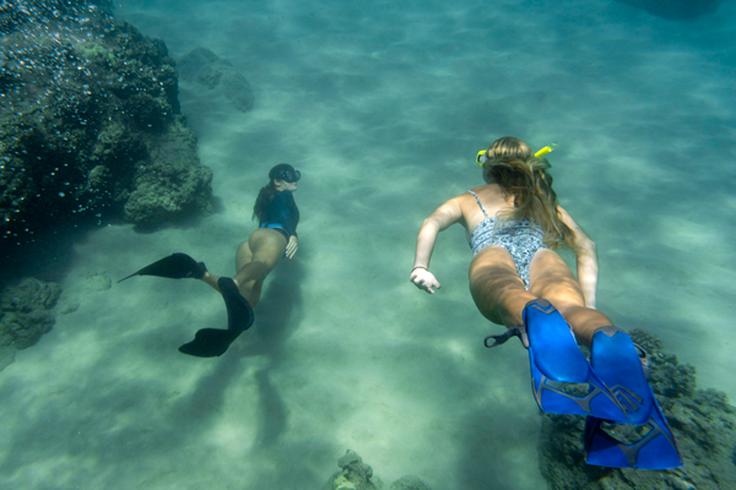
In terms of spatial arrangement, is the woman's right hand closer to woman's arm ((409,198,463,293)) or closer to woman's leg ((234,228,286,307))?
woman's arm ((409,198,463,293))

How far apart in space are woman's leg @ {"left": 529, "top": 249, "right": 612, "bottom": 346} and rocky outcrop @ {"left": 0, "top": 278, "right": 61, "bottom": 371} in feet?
21.8

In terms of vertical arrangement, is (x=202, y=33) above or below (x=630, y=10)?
below

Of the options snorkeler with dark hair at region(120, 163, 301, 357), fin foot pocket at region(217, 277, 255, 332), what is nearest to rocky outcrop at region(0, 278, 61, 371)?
snorkeler with dark hair at region(120, 163, 301, 357)

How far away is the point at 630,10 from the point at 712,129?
1491 centimetres

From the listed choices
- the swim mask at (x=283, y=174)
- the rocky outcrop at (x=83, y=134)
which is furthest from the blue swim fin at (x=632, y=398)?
the rocky outcrop at (x=83, y=134)

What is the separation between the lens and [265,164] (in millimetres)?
8711

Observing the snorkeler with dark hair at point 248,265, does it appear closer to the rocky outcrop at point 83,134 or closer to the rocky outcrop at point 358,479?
the rocky outcrop at point 358,479

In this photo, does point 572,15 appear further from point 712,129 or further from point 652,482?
point 652,482

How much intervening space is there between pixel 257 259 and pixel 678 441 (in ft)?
15.9

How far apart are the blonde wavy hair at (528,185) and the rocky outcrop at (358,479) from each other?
8.97ft

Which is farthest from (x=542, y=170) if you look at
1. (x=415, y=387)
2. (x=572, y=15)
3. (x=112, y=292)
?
(x=572, y=15)

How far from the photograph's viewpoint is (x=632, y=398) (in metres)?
2.23

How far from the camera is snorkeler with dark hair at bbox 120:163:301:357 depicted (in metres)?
3.63

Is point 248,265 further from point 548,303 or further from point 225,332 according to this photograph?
point 548,303
